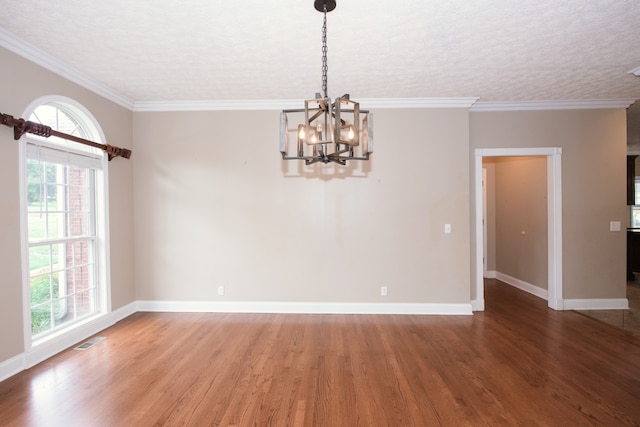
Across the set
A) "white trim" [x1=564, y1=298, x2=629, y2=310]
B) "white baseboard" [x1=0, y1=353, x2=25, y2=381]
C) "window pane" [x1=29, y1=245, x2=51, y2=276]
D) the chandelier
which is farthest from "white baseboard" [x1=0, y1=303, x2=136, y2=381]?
"white trim" [x1=564, y1=298, x2=629, y2=310]

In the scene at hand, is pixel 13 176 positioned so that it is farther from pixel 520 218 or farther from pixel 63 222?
pixel 520 218

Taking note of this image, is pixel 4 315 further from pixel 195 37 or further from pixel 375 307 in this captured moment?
pixel 375 307

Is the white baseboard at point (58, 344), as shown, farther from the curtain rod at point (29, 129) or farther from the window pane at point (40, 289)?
the curtain rod at point (29, 129)

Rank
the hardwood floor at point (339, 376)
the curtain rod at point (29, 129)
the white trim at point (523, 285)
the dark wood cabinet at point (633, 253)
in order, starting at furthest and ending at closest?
the dark wood cabinet at point (633, 253) < the white trim at point (523, 285) < the curtain rod at point (29, 129) < the hardwood floor at point (339, 376)

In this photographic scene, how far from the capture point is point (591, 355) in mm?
2814

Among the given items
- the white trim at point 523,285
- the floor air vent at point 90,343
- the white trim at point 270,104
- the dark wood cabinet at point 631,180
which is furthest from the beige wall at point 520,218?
the floor air vent at point 90,343

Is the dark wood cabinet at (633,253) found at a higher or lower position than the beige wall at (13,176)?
lower

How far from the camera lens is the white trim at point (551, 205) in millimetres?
4051

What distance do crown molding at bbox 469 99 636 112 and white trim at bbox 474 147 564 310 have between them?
54 cm

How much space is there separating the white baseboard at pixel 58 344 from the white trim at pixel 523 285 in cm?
594

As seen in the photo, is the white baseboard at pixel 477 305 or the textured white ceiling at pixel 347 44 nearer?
the textured white ceiling at pixel 347 44

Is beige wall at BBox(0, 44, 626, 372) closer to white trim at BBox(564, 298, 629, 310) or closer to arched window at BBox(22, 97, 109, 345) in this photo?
white trim at BBox(564, 298, 629, 310)

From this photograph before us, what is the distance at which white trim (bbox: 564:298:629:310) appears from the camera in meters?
4.05

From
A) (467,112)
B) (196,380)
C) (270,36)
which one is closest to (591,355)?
(467,112)
